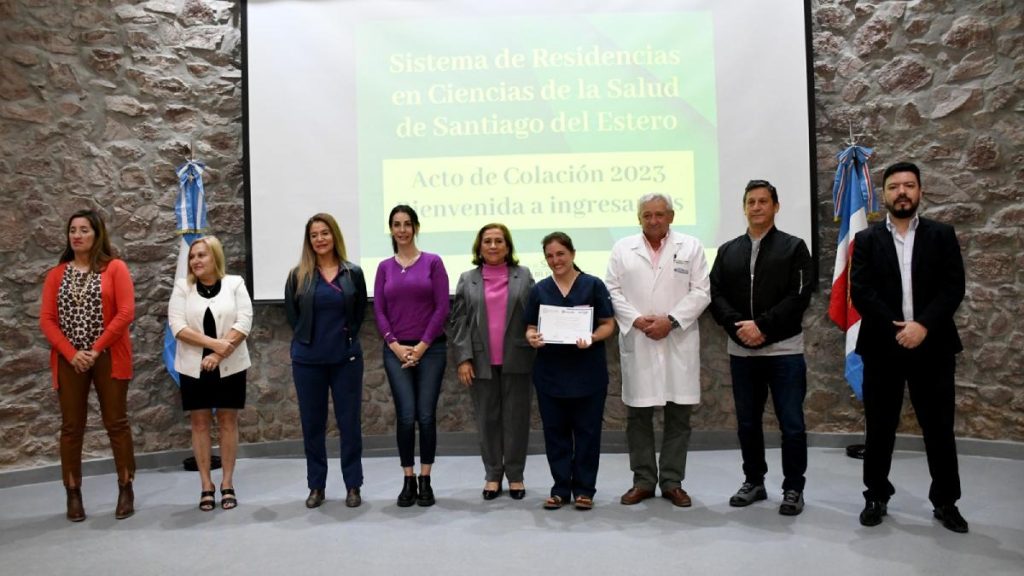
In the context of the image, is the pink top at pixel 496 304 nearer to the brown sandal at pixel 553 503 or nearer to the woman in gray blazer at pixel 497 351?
the woman in gray blazer at pixel 497 351

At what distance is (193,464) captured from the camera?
4.87 metres

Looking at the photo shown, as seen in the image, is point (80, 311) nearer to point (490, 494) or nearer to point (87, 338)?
point (87, 338)

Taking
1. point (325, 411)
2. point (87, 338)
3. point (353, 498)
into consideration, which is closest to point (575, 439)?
point (353, 498)

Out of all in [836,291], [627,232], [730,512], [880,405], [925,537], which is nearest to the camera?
[925,537]

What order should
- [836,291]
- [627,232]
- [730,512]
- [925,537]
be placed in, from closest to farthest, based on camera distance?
[925,537] → [730,512] → [836,291] → [627,232]

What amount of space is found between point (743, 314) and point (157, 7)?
443 centimetres

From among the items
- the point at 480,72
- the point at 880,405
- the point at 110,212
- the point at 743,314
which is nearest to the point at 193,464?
the point at 110,212

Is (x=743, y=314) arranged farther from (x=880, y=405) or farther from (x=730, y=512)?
(x=730, y=512)

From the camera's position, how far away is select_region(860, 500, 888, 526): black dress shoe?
10.9ft

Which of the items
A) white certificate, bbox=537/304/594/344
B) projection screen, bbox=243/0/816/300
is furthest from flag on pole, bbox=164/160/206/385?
white certificate, bbox=537/304/594/344

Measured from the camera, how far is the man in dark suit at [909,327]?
321cm

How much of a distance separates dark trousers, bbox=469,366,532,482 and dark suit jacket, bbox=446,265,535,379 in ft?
0.26

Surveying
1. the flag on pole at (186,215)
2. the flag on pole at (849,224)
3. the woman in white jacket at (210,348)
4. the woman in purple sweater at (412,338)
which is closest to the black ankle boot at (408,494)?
the woman in purple sweater at (412,338)

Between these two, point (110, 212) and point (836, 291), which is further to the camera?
point (110, 212)
